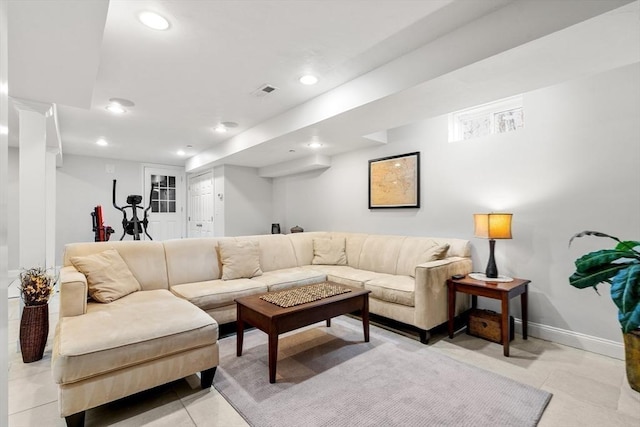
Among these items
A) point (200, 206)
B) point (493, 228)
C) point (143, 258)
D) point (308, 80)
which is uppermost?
point (308, 80)

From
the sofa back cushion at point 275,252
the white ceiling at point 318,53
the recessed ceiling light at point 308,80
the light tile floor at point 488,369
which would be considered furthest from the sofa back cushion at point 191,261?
the recessed ceiling light at point 308,80

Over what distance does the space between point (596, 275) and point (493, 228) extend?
0.88 metres

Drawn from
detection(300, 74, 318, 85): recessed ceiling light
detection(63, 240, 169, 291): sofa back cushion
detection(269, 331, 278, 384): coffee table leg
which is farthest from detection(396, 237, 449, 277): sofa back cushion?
detection(63, 240, 169, 291): sofa back cushion

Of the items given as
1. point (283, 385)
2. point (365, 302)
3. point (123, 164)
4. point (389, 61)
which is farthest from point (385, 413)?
point (123, 164)

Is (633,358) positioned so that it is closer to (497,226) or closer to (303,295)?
(497,226)

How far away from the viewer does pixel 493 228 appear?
2.83 m

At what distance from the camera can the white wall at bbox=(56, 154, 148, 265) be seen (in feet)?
19.7

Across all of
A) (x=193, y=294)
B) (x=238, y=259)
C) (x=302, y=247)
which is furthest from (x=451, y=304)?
(x=193, y=294)

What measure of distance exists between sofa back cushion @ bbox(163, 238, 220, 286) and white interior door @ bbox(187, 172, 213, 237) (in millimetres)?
2993

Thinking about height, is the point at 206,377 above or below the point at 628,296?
below

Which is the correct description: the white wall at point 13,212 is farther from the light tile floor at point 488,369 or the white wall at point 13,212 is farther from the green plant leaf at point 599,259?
the green plant leaf at point 599,259

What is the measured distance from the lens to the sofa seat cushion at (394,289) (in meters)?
2.86

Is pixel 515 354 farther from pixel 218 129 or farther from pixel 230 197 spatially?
pixel 230 197

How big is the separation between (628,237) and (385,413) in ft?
7.83
